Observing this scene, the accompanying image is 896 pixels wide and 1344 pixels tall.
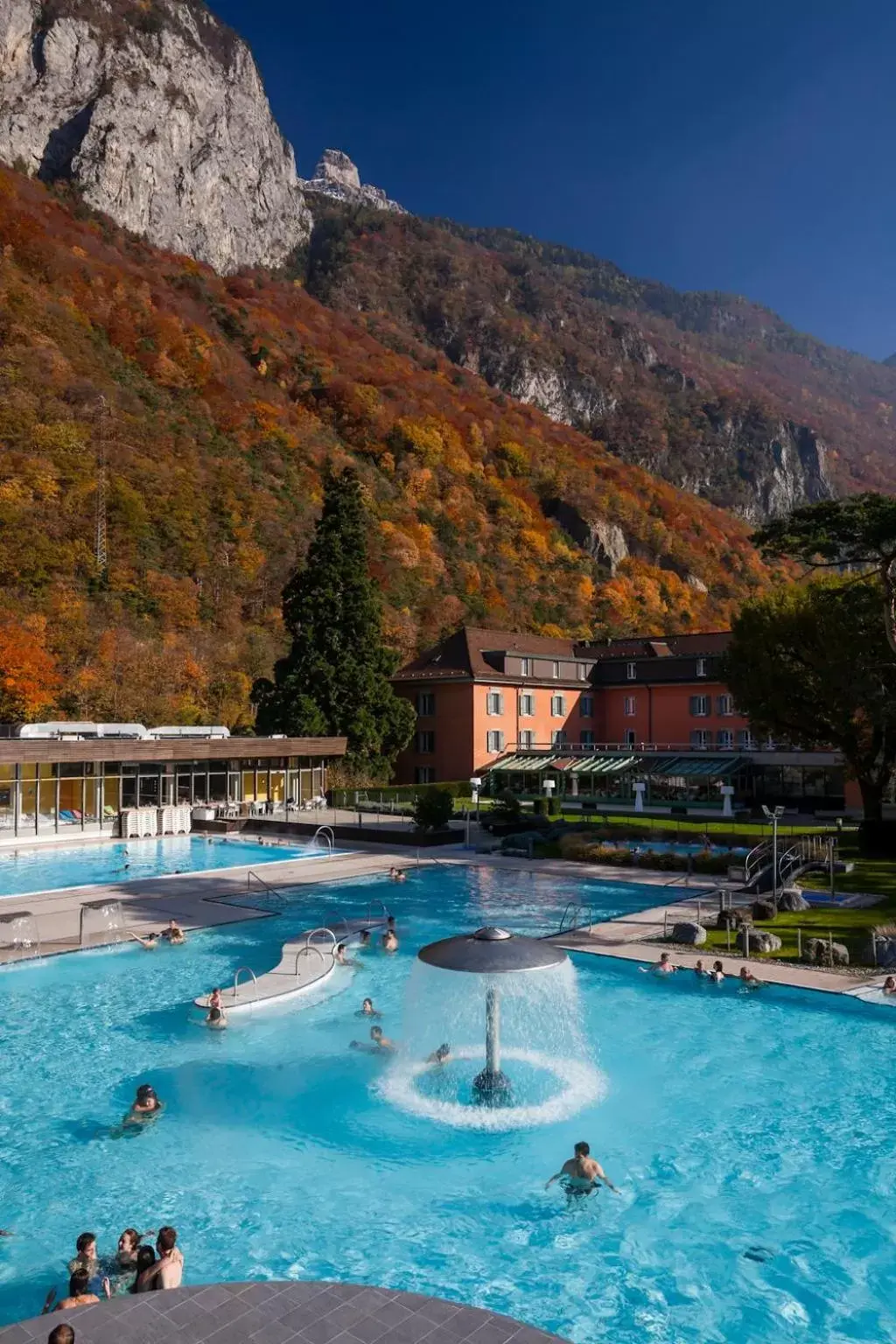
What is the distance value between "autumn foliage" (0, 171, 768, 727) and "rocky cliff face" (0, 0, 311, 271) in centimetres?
826

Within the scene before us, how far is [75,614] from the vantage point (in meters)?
55.7

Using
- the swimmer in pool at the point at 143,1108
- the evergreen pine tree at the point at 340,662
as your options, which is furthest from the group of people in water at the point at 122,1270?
the evergreen pine tree at the point at 340,662

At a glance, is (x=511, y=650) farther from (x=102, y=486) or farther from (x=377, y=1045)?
(x=377, y=1045)

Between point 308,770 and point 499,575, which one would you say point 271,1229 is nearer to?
point 308,770

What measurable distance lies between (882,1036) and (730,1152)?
16.8ft

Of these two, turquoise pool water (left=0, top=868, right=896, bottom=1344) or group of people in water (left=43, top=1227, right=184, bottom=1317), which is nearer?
group of people in water (left=43, top=1227, right=184, bottom=1317)

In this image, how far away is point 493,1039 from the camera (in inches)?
516

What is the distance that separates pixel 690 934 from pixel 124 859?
70.3ft

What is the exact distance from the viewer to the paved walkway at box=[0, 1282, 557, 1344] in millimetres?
6098

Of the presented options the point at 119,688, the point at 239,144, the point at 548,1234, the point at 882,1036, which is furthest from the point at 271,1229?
the point at 239,144

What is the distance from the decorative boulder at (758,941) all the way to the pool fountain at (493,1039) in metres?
5.06

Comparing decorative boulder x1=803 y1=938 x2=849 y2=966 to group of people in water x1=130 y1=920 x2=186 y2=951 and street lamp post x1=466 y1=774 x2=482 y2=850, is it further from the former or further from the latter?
street lamp post x1=466 y1=774 x2=482 y2=850

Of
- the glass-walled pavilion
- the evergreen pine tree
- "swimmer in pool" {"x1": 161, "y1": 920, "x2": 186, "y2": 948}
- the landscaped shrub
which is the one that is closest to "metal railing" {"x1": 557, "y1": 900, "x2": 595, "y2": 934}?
"swimmer in pool" {"x1": 161, "y1": 920, "x2": 186, "y2": 948}

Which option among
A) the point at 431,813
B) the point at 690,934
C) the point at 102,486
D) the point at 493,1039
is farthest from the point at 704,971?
the point at 102,486
